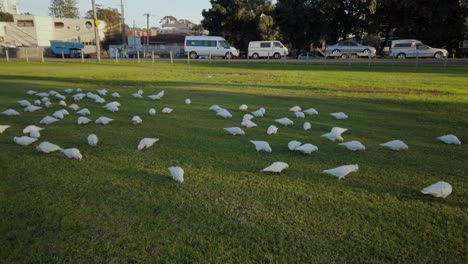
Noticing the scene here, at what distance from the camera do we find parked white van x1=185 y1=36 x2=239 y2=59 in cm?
3847

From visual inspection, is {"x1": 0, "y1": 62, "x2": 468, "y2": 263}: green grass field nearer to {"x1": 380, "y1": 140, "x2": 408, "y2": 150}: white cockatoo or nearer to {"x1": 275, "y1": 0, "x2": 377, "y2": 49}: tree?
{"x1": 380, "y1": 140, "x2": 408, "y2": 150}: white cockatoo

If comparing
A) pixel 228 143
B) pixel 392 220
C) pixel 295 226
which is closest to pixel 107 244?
pixel 295 226

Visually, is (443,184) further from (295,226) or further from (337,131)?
(337,131)

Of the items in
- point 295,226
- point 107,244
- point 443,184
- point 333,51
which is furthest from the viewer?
point 333,51

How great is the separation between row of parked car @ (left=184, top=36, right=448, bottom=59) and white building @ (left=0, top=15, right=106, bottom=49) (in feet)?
114

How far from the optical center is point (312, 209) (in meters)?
3.13

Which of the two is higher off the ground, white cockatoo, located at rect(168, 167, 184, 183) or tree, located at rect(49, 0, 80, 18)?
tree, located at rect(49, 0, 80, 18)

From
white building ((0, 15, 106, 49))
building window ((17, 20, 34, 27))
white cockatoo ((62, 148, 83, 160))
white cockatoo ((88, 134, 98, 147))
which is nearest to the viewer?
white cockatoo ((62, 148, 83, 160))

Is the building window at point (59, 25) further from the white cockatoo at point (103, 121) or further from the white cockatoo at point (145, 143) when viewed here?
the white cockatoo at point (145, 143)

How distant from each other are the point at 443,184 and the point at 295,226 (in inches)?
60.9

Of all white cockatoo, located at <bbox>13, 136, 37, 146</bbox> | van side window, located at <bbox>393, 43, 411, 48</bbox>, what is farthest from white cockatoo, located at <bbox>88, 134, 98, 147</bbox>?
van side window, located at <bbox>393, 43, 411, 48</bbox>

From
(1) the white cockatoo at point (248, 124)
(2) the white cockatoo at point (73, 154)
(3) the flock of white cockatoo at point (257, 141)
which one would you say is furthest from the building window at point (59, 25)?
(2) the white cockatoo at point (73, 154)

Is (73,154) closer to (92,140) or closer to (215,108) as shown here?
(92,140)

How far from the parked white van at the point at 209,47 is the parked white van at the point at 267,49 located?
1976 mm
